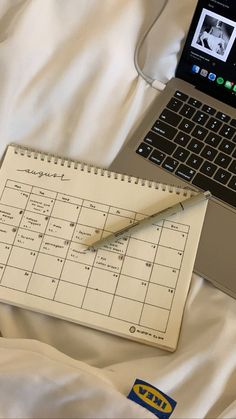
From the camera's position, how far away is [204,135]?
2.03ft

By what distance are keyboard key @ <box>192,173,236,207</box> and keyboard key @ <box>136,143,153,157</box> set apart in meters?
0.06

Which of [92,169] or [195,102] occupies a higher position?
[195,102]

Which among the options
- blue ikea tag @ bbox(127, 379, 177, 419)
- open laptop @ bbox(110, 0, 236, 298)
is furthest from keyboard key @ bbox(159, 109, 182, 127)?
blue ikea tag @ bbox(127, 379, 177, 419)

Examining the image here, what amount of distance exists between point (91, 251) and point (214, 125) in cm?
20

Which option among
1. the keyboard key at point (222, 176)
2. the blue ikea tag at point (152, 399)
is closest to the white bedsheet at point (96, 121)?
the blue ikea tag at point (152, 399)

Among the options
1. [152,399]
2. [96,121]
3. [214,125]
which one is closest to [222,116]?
[214,125]

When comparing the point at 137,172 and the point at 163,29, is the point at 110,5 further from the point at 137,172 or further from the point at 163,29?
the point at 137,172

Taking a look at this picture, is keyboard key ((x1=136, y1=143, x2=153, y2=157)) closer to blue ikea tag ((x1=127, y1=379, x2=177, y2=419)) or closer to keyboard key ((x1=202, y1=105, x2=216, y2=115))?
keyboard key ((x1=202, y1=105, x2=216, y2=115))

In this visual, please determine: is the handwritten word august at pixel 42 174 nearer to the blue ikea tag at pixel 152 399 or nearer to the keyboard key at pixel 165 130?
the keyboard key at pixel 165 130

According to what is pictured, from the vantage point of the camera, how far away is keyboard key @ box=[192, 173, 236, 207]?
23.1 inches

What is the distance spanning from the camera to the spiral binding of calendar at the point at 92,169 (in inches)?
23.3

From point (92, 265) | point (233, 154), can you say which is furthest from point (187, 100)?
point (92, 265)

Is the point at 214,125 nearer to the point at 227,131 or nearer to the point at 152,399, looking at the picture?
the point at 227,131

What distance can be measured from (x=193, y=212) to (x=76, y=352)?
185mm
